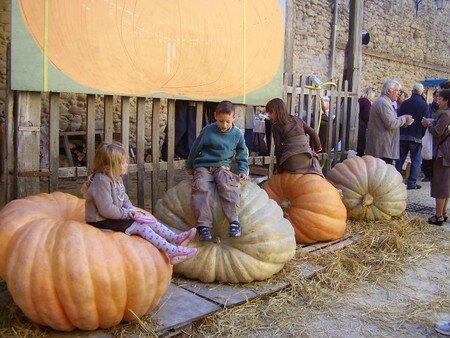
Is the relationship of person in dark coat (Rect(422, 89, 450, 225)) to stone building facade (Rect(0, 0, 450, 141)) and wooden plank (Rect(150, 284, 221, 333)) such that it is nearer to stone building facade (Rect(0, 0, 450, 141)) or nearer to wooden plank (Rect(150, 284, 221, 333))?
wooden plank (Rect(150, 284, 221, 333))

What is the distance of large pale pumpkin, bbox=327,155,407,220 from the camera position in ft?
19.1

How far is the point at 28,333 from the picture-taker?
8.98 ft

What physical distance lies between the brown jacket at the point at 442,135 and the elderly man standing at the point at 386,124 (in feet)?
2.34

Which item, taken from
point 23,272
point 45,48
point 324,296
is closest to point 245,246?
point 324,296

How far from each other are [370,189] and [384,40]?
12.8 m

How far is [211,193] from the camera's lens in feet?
13.0

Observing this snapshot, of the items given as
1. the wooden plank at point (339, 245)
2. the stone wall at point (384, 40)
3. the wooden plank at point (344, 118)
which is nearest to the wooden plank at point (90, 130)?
the wooden plank at point (339, 245)

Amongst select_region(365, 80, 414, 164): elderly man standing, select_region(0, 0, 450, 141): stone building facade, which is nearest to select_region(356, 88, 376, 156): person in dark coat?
select_region(365, 80, 414, 164): elderly man standing

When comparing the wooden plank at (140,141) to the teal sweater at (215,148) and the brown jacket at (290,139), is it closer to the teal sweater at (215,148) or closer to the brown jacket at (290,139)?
the teal sweater at (215,148)

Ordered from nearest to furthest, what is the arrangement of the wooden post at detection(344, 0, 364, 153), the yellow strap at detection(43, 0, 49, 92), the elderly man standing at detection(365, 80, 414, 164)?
the yellow strap at detection(43, 0, 49, 92), the elderly man standing at detection(365, 80, 414, 164), the wooden post at detection(344, 0, 364, 153)

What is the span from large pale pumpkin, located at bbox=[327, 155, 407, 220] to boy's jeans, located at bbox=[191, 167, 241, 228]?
7.48 ft

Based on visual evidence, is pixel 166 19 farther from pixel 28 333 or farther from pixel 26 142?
pixel 28 333

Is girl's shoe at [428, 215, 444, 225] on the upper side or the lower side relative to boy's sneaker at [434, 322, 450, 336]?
upper

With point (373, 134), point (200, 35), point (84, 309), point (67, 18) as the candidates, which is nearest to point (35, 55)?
point (67, 18)
